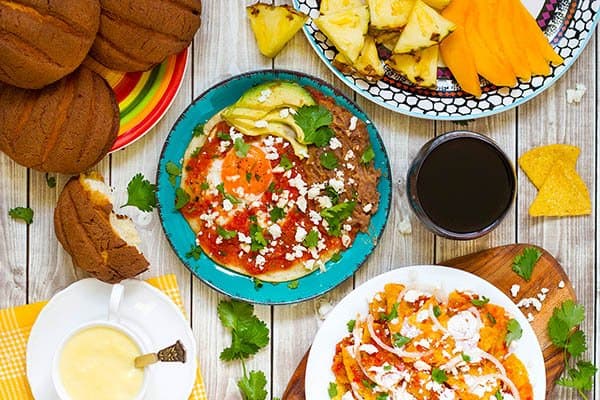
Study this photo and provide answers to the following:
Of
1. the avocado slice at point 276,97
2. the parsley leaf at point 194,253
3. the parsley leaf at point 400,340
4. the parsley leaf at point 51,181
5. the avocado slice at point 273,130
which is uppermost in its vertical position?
the avocado slice at point 276,97

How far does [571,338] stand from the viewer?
8.87 feet

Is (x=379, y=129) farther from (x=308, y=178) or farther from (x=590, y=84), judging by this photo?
(x=590, y=84)

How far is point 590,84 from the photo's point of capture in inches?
109

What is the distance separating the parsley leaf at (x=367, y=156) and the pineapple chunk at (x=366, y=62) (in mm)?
225

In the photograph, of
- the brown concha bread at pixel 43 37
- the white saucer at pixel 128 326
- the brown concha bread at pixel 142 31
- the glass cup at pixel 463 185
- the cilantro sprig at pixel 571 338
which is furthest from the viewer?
the cilantro sprig at pixel 571 338

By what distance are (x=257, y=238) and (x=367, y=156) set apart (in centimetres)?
40

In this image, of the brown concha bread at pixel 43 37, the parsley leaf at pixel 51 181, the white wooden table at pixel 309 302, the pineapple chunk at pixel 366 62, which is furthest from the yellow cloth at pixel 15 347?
the pineapple chunk at pixel 366 62

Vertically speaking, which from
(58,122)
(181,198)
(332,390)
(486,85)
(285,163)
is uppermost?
(486,85)

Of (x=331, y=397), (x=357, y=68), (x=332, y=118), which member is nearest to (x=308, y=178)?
(x=332, y=118)

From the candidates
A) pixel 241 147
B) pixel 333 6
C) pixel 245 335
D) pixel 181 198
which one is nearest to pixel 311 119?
pixel 241 147

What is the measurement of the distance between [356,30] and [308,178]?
452mm

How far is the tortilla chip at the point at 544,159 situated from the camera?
273cm

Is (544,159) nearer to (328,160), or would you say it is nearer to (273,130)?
(328,160)

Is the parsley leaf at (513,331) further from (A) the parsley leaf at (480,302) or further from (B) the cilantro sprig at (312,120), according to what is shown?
(B) the cilantro sprig at (312,120)
